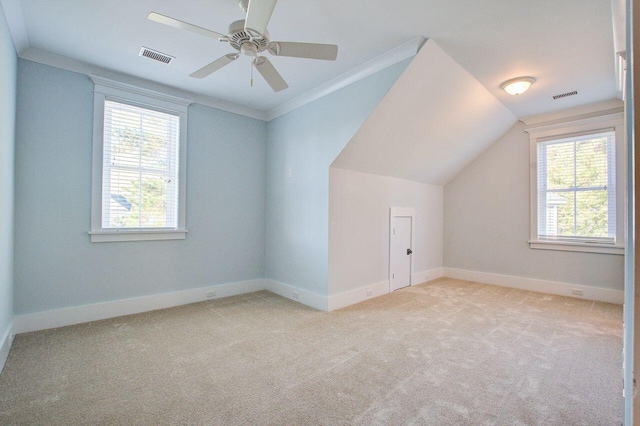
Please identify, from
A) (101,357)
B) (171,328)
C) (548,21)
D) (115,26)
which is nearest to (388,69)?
(548,21)

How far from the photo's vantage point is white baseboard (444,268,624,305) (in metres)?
4.00

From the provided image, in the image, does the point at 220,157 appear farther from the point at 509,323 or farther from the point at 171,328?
the point at 509,323

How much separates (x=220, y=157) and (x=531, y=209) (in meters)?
4.95

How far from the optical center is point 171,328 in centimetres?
298

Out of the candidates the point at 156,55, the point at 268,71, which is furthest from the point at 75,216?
the point at 268,71

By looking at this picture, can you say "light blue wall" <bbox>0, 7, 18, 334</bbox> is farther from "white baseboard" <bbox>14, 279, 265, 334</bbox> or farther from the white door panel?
the white door panel

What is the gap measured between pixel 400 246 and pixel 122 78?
4318mm

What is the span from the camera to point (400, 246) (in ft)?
15.0

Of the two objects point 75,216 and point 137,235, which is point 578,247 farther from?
point 75,216

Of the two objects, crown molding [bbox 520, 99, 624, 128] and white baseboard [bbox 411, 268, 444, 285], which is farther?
white baseboard [bbox 411, 268, 444, 285]

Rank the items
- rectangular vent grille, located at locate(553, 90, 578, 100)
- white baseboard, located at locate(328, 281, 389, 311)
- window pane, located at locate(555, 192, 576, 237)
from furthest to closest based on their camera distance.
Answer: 1. window pane, located at locate(555, 192, 576, 237)
2. rectangular vent grille, located at locate(553, 90, 578, 100)
3. white baseboard, located at locate(328, 281, 389, 311)

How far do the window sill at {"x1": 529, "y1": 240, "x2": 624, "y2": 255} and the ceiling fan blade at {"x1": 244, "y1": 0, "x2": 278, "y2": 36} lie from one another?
198 inches

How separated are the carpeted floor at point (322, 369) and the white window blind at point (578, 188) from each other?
4.20 ft

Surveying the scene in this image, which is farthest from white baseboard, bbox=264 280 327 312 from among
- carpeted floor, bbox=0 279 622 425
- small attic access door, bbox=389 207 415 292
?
small attic access door, bbox=389 207 415 292
